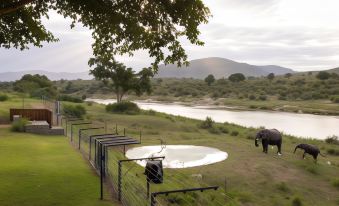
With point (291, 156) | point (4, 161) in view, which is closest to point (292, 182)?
point (291, 156)

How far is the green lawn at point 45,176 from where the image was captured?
11.1 metres

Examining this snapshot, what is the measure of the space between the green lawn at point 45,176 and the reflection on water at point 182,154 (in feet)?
17.5

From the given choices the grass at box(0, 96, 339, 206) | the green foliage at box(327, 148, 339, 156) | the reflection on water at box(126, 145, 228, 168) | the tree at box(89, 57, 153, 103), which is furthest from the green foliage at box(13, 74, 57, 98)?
the green foliage at box(327, 148, 339, 156)

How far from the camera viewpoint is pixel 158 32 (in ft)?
41.1

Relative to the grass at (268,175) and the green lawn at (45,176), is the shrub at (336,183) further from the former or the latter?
the green lawn at (45,176)

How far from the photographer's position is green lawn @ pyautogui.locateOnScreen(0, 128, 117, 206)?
1113 cm

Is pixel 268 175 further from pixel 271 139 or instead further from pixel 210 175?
pixel 271 139

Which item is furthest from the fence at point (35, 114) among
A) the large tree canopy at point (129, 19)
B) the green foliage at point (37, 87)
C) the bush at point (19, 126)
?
the green foliage at point (37, 87)

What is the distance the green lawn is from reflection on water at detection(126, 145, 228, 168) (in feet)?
17.5

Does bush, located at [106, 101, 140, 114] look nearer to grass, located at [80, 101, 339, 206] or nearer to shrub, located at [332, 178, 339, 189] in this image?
grass, located at [80, 101, 339, 206]

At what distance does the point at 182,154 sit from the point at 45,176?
12375 mm

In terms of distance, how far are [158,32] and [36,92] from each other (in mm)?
47824

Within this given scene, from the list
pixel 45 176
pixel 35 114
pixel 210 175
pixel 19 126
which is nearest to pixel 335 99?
pixel 35 114

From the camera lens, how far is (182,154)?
2467 cm
